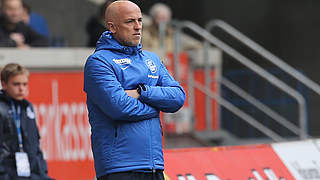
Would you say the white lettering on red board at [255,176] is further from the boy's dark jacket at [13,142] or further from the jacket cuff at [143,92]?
the jacket cuff at [143,92]

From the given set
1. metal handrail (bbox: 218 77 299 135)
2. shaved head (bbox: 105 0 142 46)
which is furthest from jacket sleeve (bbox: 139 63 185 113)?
metal handrail (bbox: 218 77 299 135)

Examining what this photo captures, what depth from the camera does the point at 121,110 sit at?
16.9 ft

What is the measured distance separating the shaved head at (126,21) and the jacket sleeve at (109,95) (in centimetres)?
23

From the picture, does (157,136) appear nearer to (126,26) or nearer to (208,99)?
(126,26)

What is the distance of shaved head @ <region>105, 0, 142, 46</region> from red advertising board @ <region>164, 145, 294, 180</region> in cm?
192

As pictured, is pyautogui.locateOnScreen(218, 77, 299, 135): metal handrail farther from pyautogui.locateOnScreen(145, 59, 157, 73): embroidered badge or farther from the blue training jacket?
the blue training jacket

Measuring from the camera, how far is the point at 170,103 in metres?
5.50

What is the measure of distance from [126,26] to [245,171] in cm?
259

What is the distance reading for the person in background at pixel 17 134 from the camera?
7.26m

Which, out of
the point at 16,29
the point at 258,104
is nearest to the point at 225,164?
the point at 16,29

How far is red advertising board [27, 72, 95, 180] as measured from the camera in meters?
9.51

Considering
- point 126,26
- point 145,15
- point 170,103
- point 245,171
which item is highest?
point 145,15

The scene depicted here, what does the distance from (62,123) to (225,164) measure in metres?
2.86

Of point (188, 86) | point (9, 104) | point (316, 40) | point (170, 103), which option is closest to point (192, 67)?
point (188, 86)
